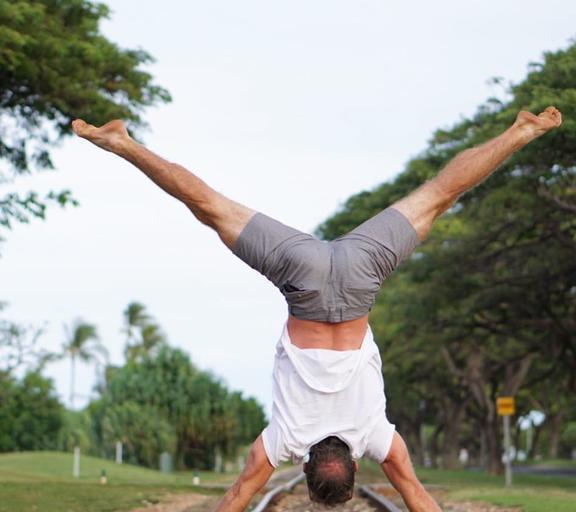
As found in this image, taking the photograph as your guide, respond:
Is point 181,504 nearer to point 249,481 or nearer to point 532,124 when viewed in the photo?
point 249,481

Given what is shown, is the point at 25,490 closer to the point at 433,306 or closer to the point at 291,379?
the point at 291,379

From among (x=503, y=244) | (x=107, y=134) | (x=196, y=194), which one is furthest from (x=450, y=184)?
(x=503, y=244)

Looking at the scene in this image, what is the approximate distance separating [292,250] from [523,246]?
83.1ft

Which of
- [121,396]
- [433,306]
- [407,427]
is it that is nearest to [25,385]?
[121,396]

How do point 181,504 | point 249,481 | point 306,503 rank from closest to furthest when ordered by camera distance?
point 249,481, point 306,503, point 181,504

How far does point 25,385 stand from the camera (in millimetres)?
64688

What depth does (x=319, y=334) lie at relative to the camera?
5.20 metres

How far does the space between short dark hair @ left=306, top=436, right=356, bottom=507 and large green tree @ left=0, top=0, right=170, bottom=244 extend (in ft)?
50.7

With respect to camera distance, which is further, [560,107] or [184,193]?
[560,107]

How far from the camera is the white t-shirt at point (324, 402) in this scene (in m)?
5.10

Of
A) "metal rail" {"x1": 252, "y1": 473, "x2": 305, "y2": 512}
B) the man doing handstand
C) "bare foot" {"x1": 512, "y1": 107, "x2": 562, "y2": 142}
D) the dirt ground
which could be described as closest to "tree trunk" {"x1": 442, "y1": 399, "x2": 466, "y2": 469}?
"metal rail" {"x1": 252, "y1": 473, "x2": 305, "y2": 512}

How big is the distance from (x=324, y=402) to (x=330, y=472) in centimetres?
33

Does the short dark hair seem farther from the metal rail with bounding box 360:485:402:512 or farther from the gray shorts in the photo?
the metal rail with bounding box 360:485:402:512

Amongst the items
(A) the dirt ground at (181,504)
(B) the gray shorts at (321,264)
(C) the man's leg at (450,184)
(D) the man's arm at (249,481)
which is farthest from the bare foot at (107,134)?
(A) the dirt ground at (181,504)
